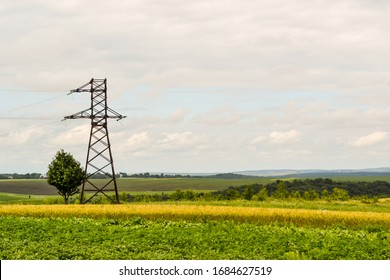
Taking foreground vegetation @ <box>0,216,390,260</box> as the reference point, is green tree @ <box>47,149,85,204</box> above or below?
above

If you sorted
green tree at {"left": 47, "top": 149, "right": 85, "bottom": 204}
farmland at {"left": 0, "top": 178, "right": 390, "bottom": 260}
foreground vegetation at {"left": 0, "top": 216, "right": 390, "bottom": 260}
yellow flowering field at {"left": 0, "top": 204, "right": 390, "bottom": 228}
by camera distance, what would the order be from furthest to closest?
green tree at {"left": 47, "top": 149, "right": 85, "bottom": 204} → yellow flowering field at {"left": 0, "top": 204, "right": 390, "bottom": 228} → farmland at {"left": 0, "top": 178, "right": 390, "bottom": 260} → foreground vegetation at {"left": 0, "top": 216, "right": 390, "bottom": 260}

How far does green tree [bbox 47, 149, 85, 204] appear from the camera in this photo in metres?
71.1

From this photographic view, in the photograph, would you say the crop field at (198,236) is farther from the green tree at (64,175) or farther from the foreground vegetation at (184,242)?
the green tree at (64,175)

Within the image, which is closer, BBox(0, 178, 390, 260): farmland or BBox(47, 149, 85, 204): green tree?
BBox(0, 178, 390, 260): farmland

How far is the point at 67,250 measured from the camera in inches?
947

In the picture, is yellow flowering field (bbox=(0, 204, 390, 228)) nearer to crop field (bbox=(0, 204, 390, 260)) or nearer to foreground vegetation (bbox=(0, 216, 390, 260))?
crop field (bbox=(0, 204, 390, 260))

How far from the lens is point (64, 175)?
232 ft

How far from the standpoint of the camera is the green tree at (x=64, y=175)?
71062 millimetres

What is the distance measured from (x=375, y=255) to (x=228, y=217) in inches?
520

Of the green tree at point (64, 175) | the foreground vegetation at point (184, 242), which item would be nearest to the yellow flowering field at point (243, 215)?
the foreground vegetation at point (184, 242)

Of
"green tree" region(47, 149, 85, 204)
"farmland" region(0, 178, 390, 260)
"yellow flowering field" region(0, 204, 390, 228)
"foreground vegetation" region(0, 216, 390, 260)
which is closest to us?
"foreground vegetation" region(0, 216, 390, 260)

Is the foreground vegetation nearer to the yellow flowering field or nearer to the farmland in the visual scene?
the farmland

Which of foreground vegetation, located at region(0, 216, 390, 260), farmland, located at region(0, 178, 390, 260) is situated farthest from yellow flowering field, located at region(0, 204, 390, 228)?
foreground vegetation, located at region(0, 216, 390, 260)

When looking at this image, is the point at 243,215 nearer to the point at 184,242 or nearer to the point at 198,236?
the point at 198,236
